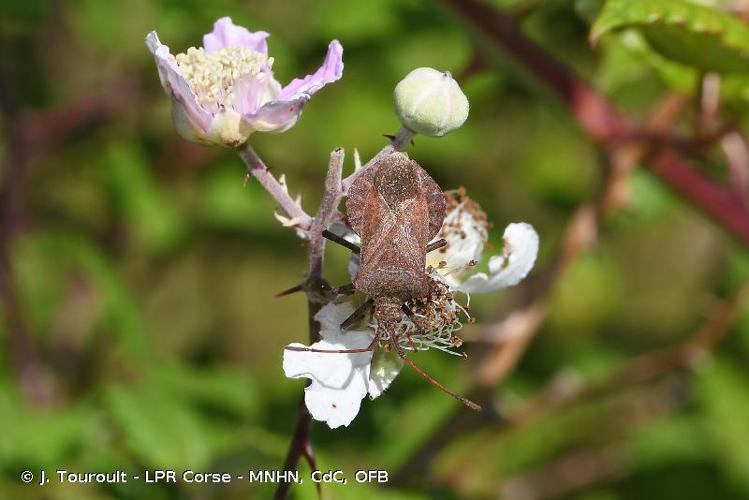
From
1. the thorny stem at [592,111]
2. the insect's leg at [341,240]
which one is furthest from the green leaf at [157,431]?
the thorny stem at [592,111]

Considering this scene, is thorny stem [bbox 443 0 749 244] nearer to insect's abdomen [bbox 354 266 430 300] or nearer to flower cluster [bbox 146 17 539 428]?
flower cluster [bbox 146 17 539 428]

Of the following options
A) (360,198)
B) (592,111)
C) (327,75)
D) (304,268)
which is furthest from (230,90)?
(304,268)

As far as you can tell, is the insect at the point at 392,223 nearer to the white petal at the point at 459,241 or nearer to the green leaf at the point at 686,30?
the white petal at the point at 459,241

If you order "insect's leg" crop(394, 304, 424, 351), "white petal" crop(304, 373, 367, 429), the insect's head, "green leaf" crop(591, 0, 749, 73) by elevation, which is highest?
"green leaf" crop(591, 0, 749, 73)

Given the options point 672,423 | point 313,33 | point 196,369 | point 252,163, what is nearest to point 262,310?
point 196,369

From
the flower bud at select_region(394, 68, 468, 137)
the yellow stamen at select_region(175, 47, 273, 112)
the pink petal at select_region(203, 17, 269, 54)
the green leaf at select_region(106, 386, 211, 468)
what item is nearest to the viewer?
the flower bud at select_region(394, 68, 468, 137)

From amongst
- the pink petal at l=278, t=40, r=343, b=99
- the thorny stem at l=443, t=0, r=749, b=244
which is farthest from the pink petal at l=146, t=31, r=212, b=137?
the thorny stem at l=443, t=0, r=749, b=244
